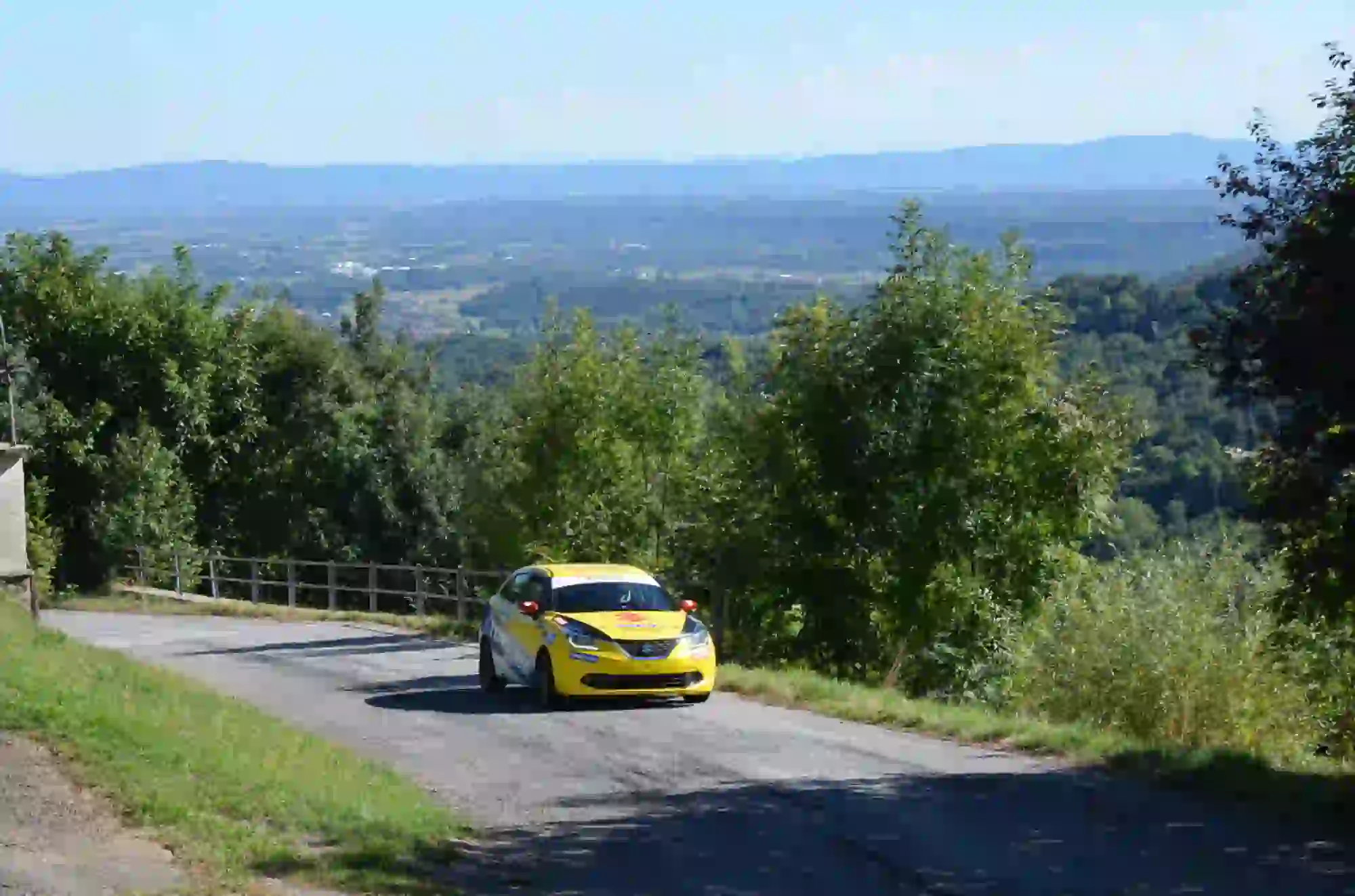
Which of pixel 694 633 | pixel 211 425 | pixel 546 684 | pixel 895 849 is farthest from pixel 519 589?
pixel 211 425

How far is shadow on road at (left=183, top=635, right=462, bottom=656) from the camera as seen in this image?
1127 inches

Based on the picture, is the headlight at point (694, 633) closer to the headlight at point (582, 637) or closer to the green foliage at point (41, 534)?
the headlight at point (582, 637)

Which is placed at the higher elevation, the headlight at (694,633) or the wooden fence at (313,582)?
the headlight at (694,633)

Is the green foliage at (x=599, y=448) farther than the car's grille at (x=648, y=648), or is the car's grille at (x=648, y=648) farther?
the green foliage at (x=599, y=448)

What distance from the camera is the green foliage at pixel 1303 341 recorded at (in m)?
11.2

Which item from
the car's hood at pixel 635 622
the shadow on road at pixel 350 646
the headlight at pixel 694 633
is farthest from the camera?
the shadow on road at pixel 350 646

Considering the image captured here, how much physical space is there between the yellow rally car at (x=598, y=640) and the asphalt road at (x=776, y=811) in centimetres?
33

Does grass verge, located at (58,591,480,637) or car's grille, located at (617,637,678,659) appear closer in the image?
car's grille, located at (617,637,678,659)

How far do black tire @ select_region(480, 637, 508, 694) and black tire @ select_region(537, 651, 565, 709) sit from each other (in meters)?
1.45

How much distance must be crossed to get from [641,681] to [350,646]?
11.3 metres

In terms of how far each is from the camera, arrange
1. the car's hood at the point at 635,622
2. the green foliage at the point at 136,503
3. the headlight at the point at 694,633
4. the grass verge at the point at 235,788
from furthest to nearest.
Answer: the green foliage at the point at 136,503
the headlight at the point at 694,633
the car's hood at the point at 635,622
the grass verge at the point at 235,788

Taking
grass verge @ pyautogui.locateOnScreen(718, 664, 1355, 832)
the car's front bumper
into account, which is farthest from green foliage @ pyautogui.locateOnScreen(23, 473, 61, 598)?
grass verge @ pyautogui.locateOnScreen(718, 664, 1355, 832)

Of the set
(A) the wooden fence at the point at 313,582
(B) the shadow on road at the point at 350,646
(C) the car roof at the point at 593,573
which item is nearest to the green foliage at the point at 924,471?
(B) the shadow on road at the point at 350,646

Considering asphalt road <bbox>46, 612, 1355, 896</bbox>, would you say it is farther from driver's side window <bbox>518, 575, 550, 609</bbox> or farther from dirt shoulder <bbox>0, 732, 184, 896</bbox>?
dirt shoulder <bbox>0, 732, 184, 896</bbox>
